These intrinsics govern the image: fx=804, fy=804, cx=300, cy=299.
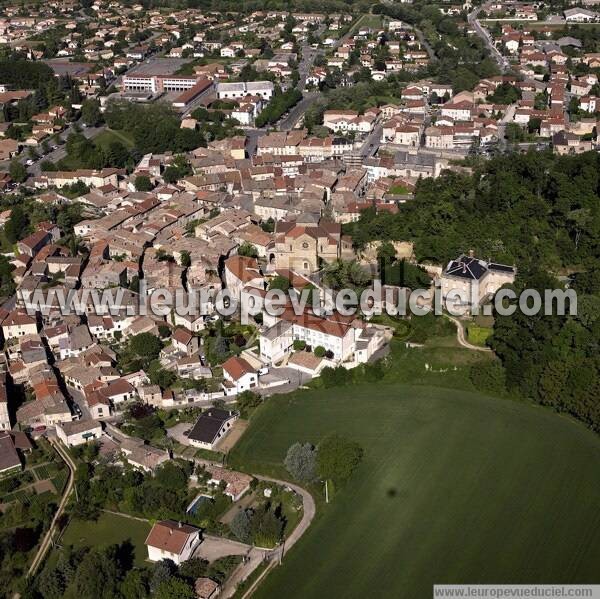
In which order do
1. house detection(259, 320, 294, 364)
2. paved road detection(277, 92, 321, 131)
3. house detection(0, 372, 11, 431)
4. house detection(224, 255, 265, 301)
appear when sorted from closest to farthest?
house detection(0, 372, 11, 431)
house detection(259, 320, 294, 364)
house detection(224, 255, 265, 301)
paved road detection(277, 92, 321, 131)

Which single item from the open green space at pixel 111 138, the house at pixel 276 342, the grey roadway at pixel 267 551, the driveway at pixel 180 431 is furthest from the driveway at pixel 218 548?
the open green space at pixel 111 138

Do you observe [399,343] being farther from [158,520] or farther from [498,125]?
[498,125]

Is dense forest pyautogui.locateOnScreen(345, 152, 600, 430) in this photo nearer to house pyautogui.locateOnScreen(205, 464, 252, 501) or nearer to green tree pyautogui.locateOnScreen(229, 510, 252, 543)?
house pyautogui.locateOnScreen(205, 464, 252, 501)

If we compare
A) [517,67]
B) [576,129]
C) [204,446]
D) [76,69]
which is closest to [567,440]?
[204,446]

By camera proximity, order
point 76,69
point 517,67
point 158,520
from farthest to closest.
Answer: point 76,69 < point 517,67 < point 158,520

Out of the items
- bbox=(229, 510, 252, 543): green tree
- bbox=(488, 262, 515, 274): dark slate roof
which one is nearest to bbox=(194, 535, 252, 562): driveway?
bbox=(229, 510, 252, 543): green tree

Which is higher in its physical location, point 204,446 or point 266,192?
point 266,192

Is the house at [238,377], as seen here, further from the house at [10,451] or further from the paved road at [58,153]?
the paved road at [58,153]
